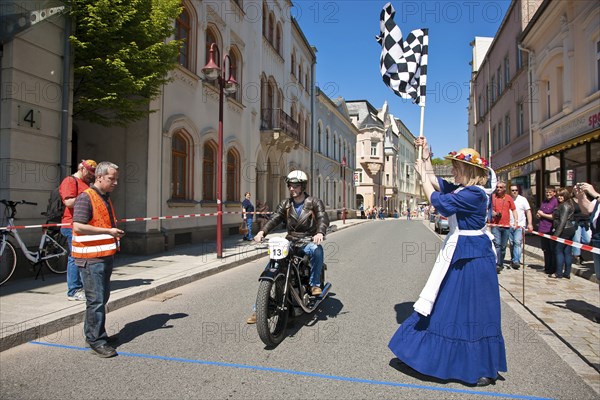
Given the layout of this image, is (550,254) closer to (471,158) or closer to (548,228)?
A: (548,228)

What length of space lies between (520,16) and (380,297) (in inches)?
879

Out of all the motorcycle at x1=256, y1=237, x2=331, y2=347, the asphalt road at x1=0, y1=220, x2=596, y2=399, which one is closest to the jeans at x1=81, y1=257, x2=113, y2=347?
the asphalt road at x1=0, y1=220, x2=596, y2=399

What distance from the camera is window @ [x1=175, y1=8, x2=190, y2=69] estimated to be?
13.4m

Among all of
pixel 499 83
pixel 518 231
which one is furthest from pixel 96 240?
pixel 499 83

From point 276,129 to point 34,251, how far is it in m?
14.2

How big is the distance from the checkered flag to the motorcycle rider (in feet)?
5.89

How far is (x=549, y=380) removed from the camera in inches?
140

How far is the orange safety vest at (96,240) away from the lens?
4125 mm

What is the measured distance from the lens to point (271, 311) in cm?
447

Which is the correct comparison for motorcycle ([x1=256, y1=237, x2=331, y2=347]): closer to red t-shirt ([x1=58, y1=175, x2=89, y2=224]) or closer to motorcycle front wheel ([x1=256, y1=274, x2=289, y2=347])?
motorcycle front wheel ([x1=256, y1=274, x2=289, y2=347])

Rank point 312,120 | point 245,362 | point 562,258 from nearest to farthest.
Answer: point 245,362 < point 562,258 < point 312,120

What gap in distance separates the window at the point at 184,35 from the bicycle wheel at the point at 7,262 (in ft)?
27.3

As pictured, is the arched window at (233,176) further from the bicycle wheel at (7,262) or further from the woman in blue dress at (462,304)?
the woman in blue dress at (462,304)

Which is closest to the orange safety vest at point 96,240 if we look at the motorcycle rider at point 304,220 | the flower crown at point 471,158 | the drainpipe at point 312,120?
the motorcycle rider at point 304,220
